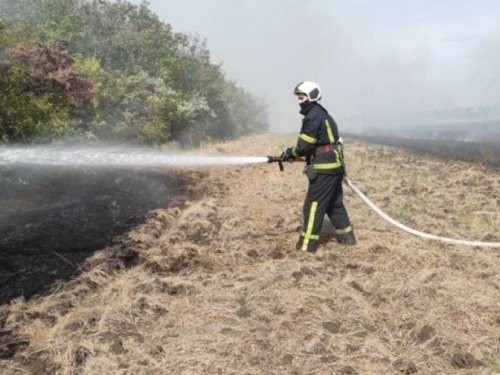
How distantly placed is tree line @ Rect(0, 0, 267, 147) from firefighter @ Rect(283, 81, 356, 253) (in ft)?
25.9

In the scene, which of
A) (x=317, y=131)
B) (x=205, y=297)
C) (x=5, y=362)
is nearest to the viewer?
(x=5, y=362)

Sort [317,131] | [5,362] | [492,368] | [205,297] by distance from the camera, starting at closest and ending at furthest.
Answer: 1. [492,368]
2. [5,362]
3. [205,297]
4. [317,131]

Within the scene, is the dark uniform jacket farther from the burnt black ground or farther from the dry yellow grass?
the burnt black ground

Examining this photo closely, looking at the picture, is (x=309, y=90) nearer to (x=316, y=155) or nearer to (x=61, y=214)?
(x=316, y=155)

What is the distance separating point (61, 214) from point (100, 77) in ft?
45.1

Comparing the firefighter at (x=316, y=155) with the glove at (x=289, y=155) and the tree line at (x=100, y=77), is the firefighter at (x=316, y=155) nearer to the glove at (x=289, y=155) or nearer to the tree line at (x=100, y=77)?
the glove at (x=289, y=155)

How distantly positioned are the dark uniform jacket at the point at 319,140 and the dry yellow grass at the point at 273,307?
120 cm

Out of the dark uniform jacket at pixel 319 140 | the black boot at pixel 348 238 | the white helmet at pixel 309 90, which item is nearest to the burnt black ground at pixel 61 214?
the dark uniform jacket at pixel 319 140

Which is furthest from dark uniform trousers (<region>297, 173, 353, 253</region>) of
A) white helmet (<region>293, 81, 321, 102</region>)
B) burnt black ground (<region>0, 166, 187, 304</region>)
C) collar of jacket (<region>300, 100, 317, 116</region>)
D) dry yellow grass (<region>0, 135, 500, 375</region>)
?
burnt black ground (<region>0, 166, 187, 304</region>)

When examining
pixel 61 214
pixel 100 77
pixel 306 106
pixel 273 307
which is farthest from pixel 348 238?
pixel 100 77

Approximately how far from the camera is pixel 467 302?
4793 mm

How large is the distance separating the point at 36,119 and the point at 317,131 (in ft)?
27.4

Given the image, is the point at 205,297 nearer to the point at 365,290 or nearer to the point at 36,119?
the point at 365,290

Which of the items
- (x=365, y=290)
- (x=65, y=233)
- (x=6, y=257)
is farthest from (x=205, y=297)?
(x=65, y=233)
